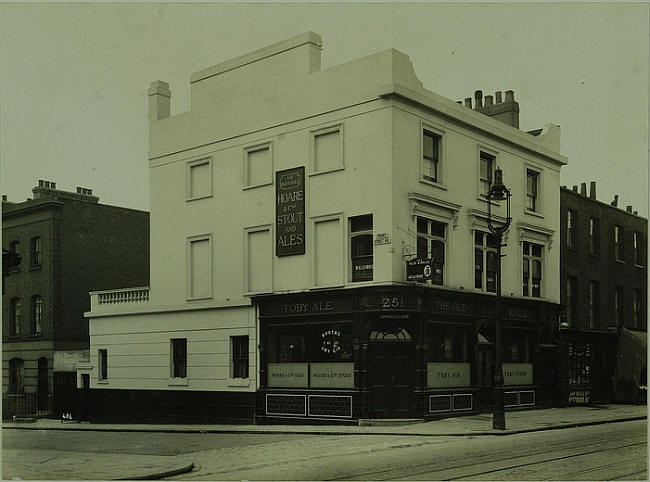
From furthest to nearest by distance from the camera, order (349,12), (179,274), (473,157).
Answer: (179,274)
(473,157)
(349,12)

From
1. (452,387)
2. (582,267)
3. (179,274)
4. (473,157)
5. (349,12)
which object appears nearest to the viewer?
(349,12)

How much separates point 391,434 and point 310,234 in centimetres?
731

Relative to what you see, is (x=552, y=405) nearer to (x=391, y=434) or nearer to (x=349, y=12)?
(x=391, y=434)

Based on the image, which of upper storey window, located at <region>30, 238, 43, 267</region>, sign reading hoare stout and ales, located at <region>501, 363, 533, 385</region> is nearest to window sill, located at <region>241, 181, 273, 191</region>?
sign reading hoare stout and ales, located at <region>501, 363, 533, 385</region>

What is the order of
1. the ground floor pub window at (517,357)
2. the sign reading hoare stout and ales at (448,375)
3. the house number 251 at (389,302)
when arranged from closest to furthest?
the house number 251 at (389,302) → the sign reading hoare stout and ales at (448,375) → the ground floor pub window at (517,357)

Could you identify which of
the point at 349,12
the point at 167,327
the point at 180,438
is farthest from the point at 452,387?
the point at 349,12

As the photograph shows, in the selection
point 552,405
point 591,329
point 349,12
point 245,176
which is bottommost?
point 552,405

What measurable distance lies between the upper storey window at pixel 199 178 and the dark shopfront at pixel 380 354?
16.1ft

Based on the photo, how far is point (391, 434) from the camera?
21859mm

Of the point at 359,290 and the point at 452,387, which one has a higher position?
the point at 359,290

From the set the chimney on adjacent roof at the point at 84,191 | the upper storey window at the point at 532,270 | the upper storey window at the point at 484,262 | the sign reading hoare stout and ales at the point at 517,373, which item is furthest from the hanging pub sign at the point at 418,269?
the chimney on adjacent roof at the point at 84,191

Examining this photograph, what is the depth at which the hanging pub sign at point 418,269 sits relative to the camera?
931 inches

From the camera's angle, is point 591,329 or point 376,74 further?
point 591,329

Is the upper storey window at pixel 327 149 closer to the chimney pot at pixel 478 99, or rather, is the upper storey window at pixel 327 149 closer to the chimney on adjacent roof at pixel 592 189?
the chimney pot at pixel 478 99
